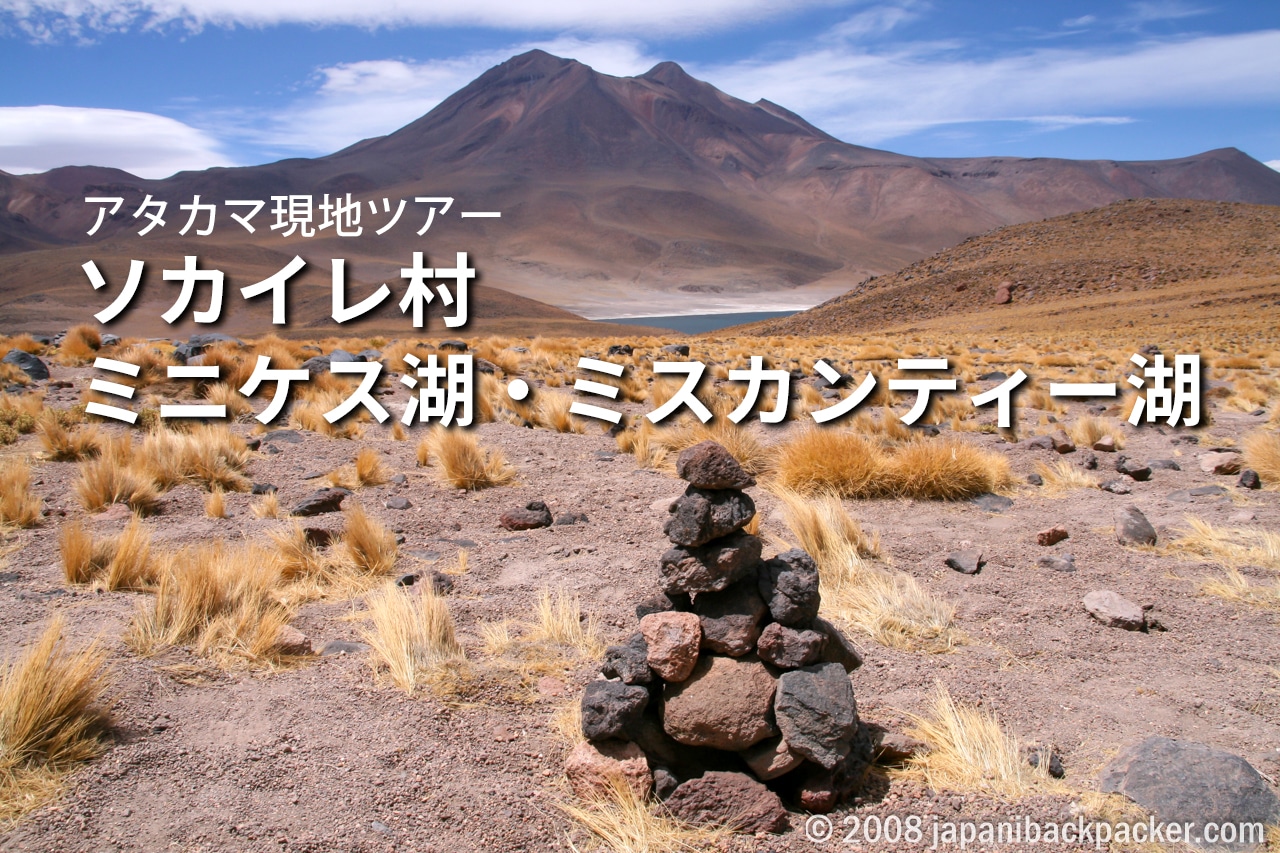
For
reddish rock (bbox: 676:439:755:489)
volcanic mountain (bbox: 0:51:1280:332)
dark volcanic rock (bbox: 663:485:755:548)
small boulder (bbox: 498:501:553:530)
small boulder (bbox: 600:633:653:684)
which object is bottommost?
small boulder (bbox: 498:501:553:530)

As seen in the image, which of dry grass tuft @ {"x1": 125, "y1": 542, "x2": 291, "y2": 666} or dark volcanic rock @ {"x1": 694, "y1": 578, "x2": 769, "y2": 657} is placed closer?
dark volcanic rock @ {"x1": 694, "y1": 578, "x2": 769, "y2": 657}

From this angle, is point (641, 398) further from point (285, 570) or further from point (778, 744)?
point (778, 744)

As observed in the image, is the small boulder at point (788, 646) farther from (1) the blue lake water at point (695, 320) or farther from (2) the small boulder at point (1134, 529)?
(1) the blue lake water at point (695, 320)

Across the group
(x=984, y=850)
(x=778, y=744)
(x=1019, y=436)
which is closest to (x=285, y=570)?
(x=778, y=744)

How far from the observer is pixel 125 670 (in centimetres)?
382

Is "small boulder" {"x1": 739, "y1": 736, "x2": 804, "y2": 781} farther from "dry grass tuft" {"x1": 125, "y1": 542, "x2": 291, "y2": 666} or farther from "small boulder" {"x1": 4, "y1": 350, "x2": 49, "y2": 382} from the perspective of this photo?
"small boulder" {"x1": 4, "y1": 350, "x2": 49, "y2": 382}

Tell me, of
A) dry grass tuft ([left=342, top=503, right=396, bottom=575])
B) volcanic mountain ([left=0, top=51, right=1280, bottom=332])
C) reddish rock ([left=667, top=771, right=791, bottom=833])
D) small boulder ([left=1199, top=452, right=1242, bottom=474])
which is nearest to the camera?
reddish rock ([left=667, top=771, right=791, bottom=833])

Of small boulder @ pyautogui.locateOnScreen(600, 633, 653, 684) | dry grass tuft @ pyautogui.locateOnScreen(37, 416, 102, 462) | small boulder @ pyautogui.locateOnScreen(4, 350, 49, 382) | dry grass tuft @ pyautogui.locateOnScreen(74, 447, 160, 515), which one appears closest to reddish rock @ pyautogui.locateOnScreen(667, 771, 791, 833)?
small boulder @ pyautogui.locateOnScreen(600, 633, 653, 684)

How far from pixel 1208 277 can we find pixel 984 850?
4603 centimetres

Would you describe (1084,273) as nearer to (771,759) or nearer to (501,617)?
(501,617)

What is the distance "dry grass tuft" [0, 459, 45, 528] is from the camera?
19.9 feet

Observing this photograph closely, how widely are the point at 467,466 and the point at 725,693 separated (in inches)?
195

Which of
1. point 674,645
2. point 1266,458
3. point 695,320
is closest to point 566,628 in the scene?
point 674,645

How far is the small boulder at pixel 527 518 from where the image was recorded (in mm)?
6789
